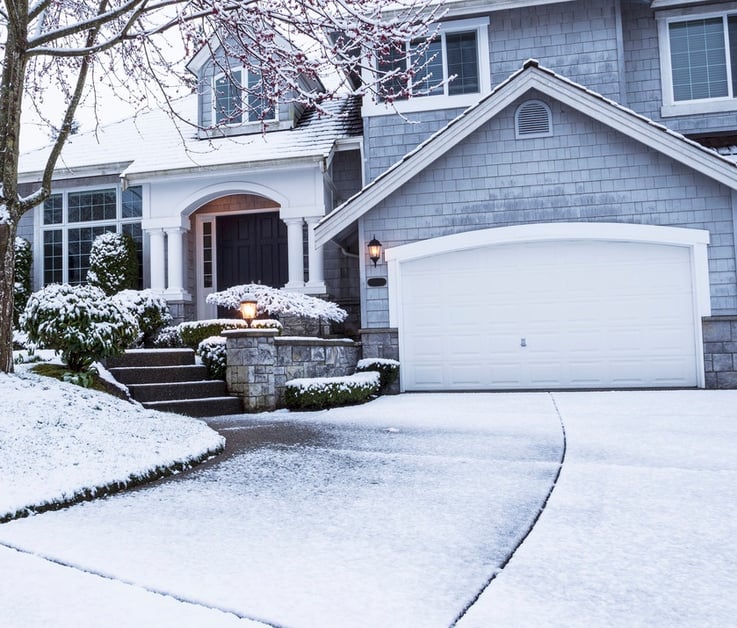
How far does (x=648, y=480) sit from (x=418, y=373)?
669cm

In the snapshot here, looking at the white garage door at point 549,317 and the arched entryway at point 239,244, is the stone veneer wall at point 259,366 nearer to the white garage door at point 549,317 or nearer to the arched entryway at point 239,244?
the white garage door at point 549,317

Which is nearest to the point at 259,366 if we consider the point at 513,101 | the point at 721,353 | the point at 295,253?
the point at 295,253

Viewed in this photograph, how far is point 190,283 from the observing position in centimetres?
1359

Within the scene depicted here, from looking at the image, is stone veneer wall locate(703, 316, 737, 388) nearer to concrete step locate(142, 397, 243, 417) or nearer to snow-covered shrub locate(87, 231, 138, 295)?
concrete step locate(142, 397, 243, 417)

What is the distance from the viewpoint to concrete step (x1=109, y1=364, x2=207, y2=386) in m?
8.23

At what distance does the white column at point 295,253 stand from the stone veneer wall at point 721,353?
7.23m

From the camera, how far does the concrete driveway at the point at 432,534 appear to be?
201 centimetres

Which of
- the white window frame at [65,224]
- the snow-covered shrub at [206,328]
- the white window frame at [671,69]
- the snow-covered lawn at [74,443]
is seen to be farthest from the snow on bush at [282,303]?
the white window frame at [671,69]

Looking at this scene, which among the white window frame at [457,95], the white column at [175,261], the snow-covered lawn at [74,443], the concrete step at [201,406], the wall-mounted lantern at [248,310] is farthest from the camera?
the white column at [175,261]

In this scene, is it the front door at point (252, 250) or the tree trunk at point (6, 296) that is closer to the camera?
the tree trunk at point (6, 296)

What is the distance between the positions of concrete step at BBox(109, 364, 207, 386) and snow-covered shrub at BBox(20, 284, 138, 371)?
80 cm

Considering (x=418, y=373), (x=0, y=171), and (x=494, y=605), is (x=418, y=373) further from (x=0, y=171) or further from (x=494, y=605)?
(x=494, y=605)

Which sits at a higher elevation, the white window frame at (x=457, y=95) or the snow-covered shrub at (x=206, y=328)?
the white window frame at (x=457, y=95)

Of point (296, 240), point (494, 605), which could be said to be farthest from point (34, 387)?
point (296, 240)
